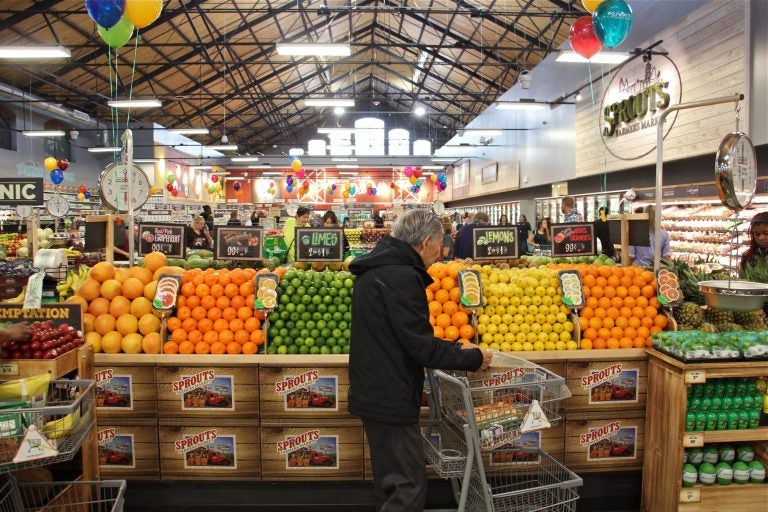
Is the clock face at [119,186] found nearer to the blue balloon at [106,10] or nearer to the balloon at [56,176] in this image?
the blue balloon at [106,10]

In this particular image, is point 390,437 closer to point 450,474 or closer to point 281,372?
point 450,474

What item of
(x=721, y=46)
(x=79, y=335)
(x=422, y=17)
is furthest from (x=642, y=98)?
(x=422, y=17)

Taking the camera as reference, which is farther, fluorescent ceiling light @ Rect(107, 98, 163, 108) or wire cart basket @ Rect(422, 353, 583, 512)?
fluorescent ceiling light @ Rect(107, 98, 163, 108)

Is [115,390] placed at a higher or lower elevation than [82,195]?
lower

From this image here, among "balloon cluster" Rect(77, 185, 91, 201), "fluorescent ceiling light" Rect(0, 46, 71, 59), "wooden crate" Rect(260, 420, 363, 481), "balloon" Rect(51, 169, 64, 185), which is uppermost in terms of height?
"fluorescent ceiling light" Rect(0, 46, 71, 59)

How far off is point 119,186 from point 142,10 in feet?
6.74

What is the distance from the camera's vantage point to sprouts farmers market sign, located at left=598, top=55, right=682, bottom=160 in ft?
27.9

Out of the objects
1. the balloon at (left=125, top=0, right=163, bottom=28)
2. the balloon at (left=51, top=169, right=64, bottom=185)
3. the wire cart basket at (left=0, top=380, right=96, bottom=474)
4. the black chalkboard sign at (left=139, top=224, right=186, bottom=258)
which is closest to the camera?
the wire cart basket at (left=0, top=380, right=96, bottom=474)

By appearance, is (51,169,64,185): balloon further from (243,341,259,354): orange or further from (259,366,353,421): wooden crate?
(259,366,353,421): wooden crate

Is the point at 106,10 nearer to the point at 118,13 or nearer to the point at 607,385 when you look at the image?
the point at 118,13

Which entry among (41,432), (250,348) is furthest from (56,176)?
(41,432)

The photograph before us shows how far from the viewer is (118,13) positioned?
17.9 feet

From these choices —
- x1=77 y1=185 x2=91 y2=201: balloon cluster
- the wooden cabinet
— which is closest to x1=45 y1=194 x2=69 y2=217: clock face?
x1=77 y1=185 x2=91 y2=201: balloon cluster

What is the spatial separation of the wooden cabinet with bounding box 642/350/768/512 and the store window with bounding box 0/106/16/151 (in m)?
19.5
